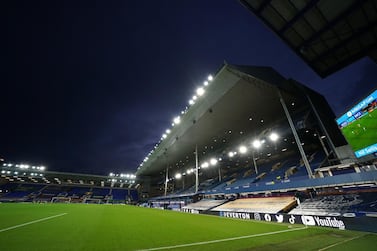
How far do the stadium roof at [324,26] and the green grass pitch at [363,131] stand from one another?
13.6ft

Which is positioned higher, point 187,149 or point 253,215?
point 187,149

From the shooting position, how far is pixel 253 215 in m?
10.5

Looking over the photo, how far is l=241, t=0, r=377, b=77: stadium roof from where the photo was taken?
6703mm

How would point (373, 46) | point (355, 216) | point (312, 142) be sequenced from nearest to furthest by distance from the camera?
1. point (355, 216)
2. point (373, 46)
3. point (312, 142)

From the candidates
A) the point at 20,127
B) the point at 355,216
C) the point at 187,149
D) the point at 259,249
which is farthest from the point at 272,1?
the point at 20,127

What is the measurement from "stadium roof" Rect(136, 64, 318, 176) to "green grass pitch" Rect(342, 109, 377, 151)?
6.28 meters

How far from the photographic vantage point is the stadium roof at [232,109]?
1269 centimetres

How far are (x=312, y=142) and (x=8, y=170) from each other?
61502mm

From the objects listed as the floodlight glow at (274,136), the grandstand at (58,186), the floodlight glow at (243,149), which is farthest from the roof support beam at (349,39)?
the grandstand at (58,186)

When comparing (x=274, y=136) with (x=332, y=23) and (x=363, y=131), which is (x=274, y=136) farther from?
(x=332, y=23)

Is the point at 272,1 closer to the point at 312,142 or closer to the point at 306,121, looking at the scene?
the point at 306,121

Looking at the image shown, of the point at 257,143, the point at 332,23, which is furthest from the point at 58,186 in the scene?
the point at 332,23

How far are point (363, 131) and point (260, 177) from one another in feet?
42.9

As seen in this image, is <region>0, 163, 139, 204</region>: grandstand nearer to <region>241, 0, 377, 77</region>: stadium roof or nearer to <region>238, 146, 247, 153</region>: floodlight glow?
<region>238, 146, 247, 153</region>: floodlight glow
